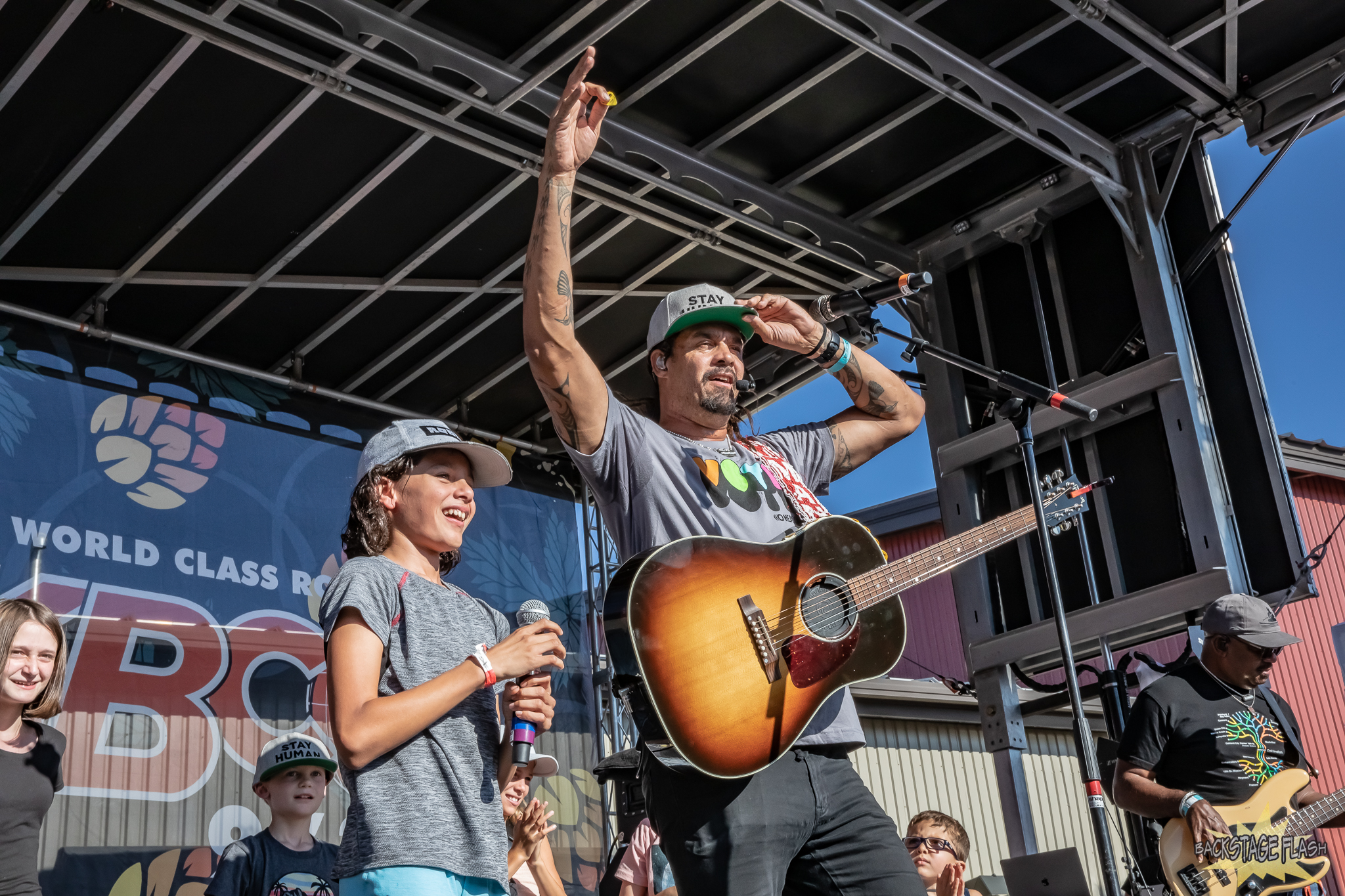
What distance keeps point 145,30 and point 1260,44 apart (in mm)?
5451

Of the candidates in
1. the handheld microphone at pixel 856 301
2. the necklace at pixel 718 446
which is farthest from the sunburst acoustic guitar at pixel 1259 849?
the necklace at pixel 718 446

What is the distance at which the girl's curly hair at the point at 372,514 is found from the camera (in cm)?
238

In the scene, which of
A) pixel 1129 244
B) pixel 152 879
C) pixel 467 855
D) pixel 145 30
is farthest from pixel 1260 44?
pixel 152 879

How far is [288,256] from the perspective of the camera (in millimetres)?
6926

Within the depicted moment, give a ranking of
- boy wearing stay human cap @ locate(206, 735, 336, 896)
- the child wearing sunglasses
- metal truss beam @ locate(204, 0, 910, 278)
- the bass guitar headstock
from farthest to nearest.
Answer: metal truss beam @ locate(204, 0, 910, 278), the child wearing sunglasses, boy wearing stay human cap @ locate(206, 735, 336, 896), the bass guitar headstock

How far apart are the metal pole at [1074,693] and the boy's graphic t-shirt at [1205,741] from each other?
52 centimetres

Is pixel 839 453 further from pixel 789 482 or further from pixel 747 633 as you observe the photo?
pixel 747 633

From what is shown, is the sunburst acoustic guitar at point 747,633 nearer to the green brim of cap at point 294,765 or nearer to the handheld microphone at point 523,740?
the handheld microphone at point 523,740

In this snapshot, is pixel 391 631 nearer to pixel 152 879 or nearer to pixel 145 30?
pixel 145 30

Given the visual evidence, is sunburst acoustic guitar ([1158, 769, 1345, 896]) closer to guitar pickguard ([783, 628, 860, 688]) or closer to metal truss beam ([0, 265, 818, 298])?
guitar pickguard ([783, 628, 860, 688])

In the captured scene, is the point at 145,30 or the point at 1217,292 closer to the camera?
the point at 145,30

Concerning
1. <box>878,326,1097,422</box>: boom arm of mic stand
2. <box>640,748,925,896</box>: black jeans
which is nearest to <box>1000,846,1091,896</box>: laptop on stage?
<box>878,326,1097,422</box>: boom arm of mic stand

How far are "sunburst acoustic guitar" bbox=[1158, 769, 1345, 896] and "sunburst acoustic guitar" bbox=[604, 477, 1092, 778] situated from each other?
2323 mm

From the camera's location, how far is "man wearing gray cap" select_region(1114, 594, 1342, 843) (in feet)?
14.2
